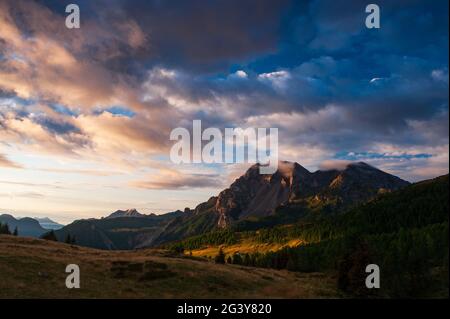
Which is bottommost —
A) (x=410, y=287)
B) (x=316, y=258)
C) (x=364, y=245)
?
(x=316, y=258)

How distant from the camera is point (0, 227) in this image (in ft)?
477
